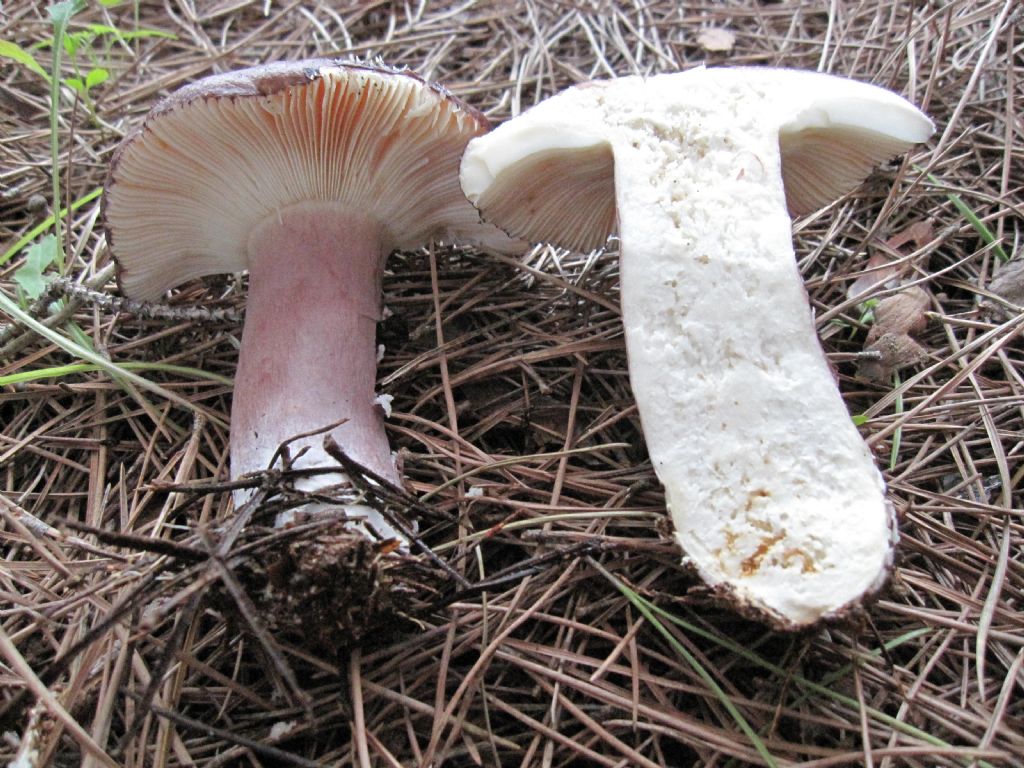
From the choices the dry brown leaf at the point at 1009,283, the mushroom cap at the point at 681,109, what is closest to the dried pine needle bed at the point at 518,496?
the dry brown leaf at the point at 1009,283

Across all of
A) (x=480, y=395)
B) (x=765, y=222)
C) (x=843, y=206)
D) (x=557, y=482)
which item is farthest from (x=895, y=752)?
(x=843, y=206)

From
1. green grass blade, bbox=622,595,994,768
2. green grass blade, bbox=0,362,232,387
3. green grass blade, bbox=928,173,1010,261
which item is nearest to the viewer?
green grass blade, bbox=622,595,994,768

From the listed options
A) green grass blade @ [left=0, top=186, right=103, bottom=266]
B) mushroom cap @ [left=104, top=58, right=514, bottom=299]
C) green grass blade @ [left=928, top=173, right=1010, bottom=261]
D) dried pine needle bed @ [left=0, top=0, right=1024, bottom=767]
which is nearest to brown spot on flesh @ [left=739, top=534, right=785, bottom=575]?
dried pine needle bed @ [left=0, top=0, right=1024, bottom=767]

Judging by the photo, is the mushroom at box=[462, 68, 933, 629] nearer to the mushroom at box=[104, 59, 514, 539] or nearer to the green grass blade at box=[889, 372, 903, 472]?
the mushroom at box=[104, 59, 514, 539]

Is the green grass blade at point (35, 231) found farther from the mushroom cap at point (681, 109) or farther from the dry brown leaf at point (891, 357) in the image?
the dry brown leaf at point (891, 357)

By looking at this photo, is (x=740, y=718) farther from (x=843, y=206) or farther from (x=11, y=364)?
(x=11, y=364)
